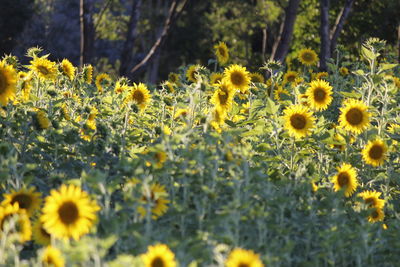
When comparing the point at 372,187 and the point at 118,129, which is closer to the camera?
the point at 118,129

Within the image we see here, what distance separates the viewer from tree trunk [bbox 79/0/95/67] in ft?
38.3

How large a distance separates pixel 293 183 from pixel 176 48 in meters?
27.6

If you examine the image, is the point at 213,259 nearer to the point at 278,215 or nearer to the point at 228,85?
the point at 278,215

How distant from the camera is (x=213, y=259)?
3.33 meters

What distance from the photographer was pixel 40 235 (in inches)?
132

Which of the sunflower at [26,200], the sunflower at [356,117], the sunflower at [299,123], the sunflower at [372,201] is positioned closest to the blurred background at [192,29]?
the sunflower at [356,117]

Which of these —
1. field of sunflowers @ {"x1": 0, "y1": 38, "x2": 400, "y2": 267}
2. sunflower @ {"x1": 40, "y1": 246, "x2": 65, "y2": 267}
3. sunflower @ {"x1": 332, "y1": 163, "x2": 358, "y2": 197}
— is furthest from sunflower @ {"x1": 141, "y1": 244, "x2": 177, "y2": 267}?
sunflower @ {"x1": 332, "y1": 163, "x2": 358, "y2": 197}

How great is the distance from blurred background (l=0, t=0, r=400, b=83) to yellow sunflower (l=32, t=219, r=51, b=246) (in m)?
8.39

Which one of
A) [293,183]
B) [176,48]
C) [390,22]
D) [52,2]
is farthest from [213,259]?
[176,48]

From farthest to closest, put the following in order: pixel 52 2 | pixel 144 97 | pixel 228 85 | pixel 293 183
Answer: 1. pixel 52 2
2. pixel 144 97
3. pixel 228 85
4. pixel 293 183

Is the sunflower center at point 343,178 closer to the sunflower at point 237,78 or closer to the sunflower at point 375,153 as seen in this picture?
the sunflower at point 375,153

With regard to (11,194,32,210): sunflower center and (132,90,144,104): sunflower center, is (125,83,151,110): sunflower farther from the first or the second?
(11,194,32,210): sunflower center

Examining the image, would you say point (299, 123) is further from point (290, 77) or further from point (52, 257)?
point (290, 77)

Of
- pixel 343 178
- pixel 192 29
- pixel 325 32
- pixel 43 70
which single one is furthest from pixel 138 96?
pixel 192 29
